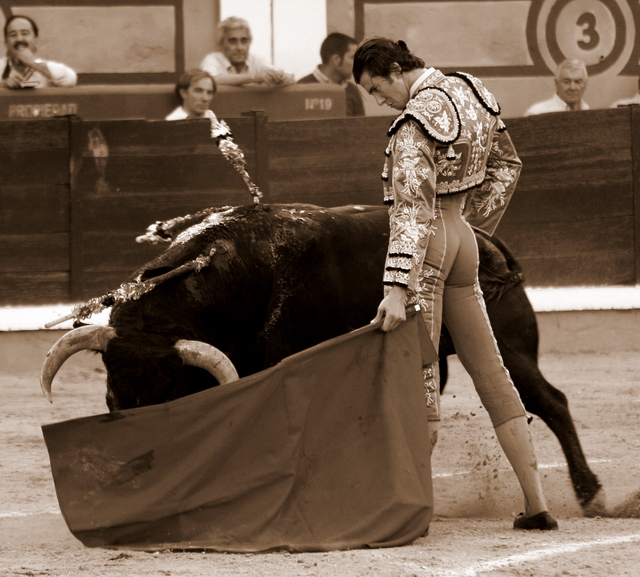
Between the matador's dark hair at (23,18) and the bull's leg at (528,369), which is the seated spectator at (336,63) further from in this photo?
the bull's leg at (528,369)

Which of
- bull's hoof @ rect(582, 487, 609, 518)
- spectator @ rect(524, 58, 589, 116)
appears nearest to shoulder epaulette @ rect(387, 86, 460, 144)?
bull's hoof @ rect(582, 487, 609, 518)

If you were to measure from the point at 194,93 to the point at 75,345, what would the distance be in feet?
12.2

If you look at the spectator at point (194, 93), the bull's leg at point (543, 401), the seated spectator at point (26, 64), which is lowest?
the bull's leg at point (543, 401)

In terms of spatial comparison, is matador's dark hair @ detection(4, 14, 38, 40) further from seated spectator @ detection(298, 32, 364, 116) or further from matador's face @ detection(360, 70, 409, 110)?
matador's face @ detection(360, 70, 409, 110)

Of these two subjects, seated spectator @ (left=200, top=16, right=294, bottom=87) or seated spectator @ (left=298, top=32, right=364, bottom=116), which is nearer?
seated spectator @ (left=200, top=16, right=294, bottom=87)

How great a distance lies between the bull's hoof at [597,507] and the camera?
3.05m

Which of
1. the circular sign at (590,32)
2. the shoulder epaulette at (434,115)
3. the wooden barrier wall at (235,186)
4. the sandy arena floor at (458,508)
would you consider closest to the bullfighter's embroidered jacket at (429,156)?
the shoulder epaulette at (434,115)

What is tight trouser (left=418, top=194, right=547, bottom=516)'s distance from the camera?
2.63 metres

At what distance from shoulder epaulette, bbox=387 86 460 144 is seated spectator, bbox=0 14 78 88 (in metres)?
4.68

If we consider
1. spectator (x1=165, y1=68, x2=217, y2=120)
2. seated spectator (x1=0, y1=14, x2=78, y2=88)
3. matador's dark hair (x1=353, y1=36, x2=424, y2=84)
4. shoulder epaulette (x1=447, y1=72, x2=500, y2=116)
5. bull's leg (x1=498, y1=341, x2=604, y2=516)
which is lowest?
bull's leg (x1=498, y1=341, x2=604, y2=516)

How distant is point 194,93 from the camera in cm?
651

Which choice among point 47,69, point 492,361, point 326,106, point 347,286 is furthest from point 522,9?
point 492,361

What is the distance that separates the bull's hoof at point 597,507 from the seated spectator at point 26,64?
4.81 meters

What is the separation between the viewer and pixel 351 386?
8.54 feet
